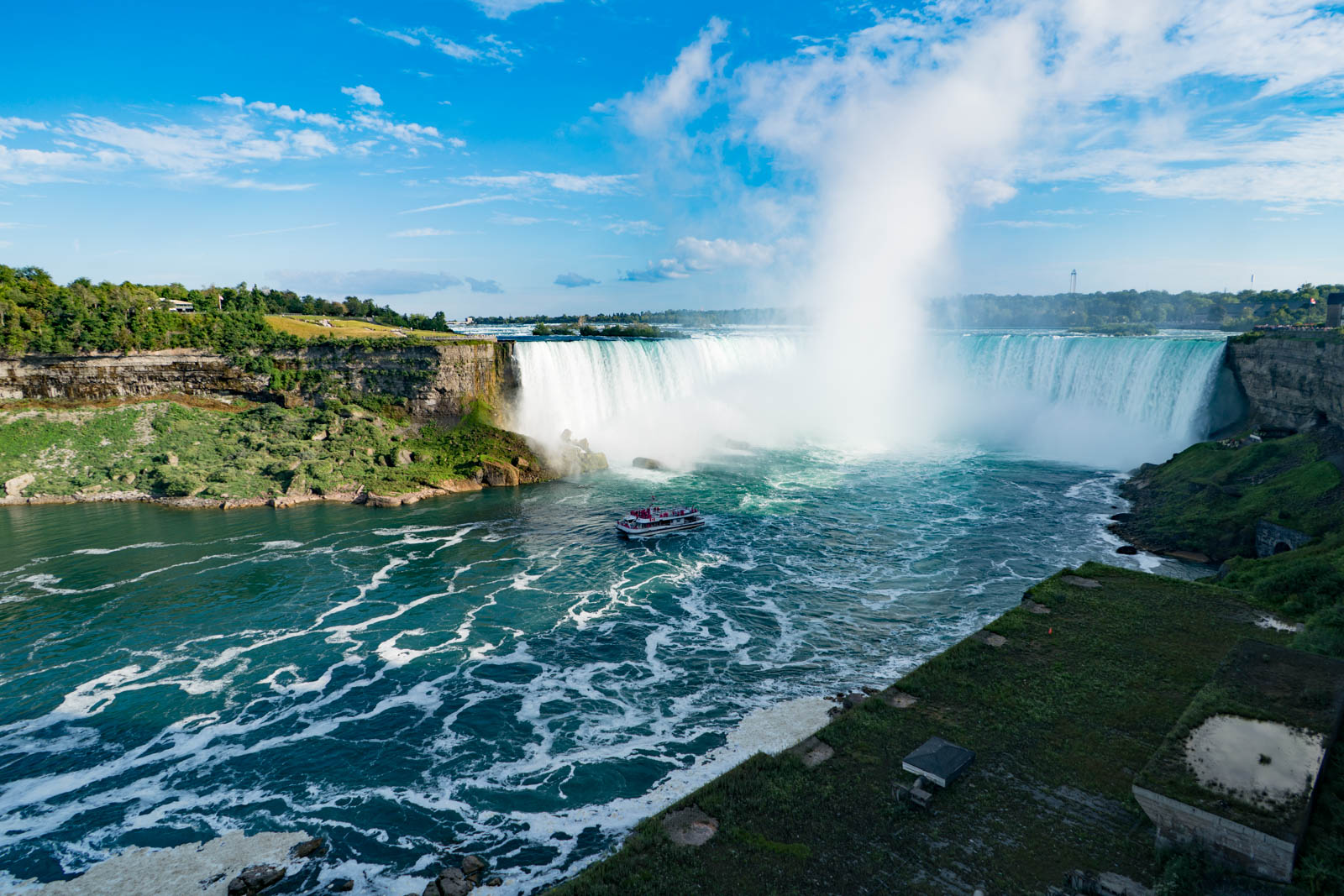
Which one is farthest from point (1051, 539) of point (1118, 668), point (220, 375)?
point (220, 375)

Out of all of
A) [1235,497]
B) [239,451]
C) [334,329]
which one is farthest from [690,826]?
[334,329]

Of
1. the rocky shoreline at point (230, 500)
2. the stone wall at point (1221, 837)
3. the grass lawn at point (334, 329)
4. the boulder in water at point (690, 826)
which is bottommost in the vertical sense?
the rocky shoreline at point (230, 500)

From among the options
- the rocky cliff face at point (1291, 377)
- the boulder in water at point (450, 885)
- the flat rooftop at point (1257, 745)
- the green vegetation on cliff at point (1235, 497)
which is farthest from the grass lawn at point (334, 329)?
the rocky cliff face at point (1291, 377)

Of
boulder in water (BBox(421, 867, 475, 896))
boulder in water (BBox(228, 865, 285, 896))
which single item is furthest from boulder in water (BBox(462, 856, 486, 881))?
boulder in water (BBox(228, 865, 285, 896))

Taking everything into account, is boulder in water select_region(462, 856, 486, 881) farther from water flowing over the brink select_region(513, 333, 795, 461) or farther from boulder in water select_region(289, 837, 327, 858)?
water flowing over the brink select_region(513, 333, 795, 461)

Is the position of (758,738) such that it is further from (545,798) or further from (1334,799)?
(1334,799)

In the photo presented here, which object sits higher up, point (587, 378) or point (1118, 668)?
point (587, 378)

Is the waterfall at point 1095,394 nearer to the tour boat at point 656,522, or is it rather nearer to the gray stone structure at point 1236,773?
the tour boat at point 656,522
